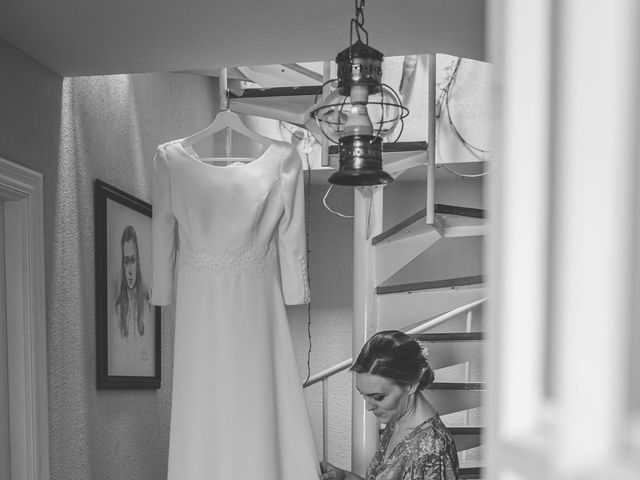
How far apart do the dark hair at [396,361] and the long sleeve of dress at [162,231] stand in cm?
68

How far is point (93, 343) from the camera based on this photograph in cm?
295

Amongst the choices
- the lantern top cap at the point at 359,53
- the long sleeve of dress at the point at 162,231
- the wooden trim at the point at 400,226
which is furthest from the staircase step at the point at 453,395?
the lantern top cap at the point at 359,53

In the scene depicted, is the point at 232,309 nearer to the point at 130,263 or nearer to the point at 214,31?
the point at 214,31

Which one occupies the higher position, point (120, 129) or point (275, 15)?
point (275, 15)

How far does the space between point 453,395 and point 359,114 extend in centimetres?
201

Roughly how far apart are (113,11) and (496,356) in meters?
1.92

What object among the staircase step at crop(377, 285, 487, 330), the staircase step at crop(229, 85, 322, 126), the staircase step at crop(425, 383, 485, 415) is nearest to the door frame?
the staircase step at crop(229, 85, 322, 126)

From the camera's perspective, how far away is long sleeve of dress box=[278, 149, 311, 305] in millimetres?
2490

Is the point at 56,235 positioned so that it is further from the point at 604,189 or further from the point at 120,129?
the point at 604,189

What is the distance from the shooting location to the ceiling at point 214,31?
2151 millimetres

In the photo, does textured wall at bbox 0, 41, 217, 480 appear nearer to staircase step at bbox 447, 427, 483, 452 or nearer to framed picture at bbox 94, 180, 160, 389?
framed picture at bbox 94, 180, 160, 389

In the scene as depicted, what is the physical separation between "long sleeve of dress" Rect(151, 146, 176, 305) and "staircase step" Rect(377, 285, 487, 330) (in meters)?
1.21

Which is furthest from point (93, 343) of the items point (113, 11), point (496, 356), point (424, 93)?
point (496, 356)

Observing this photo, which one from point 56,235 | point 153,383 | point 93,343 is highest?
point 56,235
